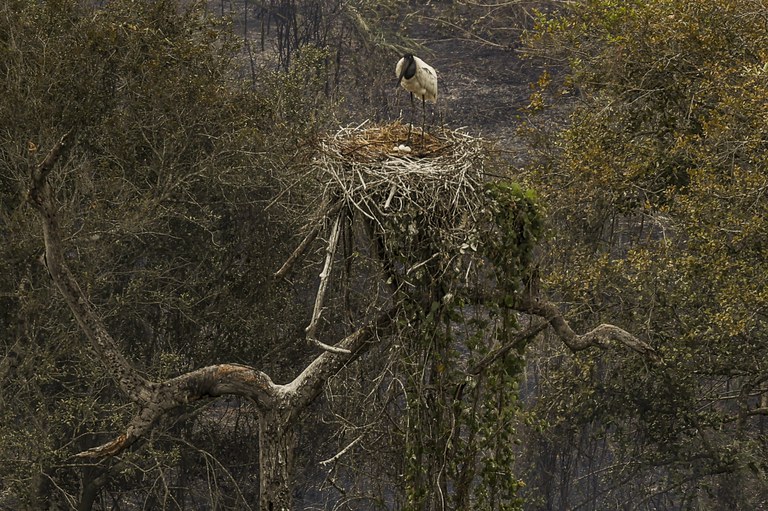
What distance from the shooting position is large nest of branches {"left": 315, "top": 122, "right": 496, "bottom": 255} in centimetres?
745

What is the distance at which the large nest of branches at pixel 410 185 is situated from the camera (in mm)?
7445

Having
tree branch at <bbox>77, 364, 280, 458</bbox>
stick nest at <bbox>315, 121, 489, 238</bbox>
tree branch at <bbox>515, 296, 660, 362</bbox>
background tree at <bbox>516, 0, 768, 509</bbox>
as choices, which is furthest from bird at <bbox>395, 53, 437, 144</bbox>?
background tree at <bbox>516, 0, 768, 509</bbox>

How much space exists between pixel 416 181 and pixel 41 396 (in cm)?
983

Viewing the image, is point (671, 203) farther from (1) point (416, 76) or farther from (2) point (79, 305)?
(2) point (79, 305)

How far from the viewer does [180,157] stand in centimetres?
1703

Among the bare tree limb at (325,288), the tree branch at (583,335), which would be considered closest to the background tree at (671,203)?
the tree branch at (583,335)

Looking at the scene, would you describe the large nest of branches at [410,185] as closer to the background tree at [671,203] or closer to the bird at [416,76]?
the bird at [416,76]

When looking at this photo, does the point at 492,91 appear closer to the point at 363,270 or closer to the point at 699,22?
the point at 363,270

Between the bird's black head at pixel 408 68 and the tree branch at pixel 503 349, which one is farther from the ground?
the bird's black head at pixel 408 68

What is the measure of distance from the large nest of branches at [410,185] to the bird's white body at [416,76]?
2.35 ft

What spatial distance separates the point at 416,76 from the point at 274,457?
9.39 feet

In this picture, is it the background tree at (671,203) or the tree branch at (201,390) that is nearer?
the tree branch at (201,390)

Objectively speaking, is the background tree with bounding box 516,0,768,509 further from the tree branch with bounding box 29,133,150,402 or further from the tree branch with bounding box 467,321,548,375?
the tree branch with bounding box 29,133,150,402

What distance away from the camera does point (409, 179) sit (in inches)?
291
